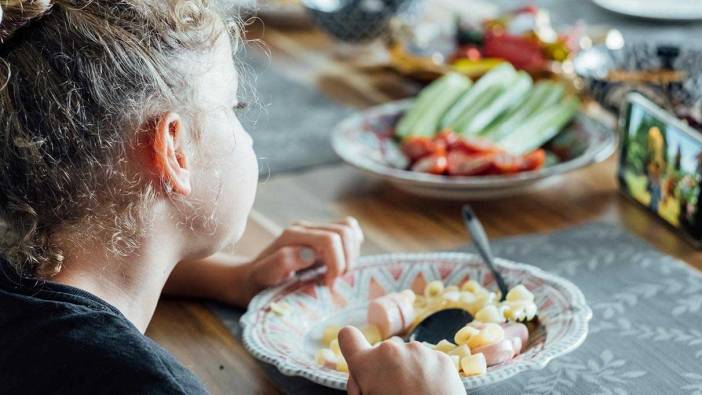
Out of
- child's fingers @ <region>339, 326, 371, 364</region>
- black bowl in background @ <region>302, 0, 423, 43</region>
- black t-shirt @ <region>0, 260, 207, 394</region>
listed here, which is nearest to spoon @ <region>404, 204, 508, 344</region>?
child's fingers @ <region>339, 326, 371, 364</region>

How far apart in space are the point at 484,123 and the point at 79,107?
2.76 ft

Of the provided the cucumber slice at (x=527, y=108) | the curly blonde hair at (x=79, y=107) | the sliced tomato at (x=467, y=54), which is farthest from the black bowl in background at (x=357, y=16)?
the curly blonde hair at (x=79, y=107)

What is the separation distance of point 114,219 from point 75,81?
0.13 meters

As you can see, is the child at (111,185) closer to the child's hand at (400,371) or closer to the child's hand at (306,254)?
the child's hand at (400,371)

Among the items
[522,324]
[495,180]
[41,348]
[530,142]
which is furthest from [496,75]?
[41,348]

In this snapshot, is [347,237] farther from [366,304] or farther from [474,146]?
[474,146]

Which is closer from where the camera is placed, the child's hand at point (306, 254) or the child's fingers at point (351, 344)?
the child's fingers at point (351, 344)

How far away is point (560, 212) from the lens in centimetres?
145

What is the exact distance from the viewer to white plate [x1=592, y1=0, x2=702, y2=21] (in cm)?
212

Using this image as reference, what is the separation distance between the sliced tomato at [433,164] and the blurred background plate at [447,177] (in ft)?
0.05

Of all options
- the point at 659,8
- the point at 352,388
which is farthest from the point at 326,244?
the point at 659,8

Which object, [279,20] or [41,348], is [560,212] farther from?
[279,20]

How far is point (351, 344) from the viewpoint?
100 cm

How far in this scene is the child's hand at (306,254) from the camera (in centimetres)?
122
